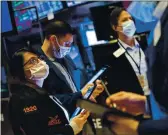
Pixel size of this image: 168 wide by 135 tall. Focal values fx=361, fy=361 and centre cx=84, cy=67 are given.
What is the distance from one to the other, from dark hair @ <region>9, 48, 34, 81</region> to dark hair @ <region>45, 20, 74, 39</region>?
18 centimetres

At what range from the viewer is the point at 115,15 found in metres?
2.18

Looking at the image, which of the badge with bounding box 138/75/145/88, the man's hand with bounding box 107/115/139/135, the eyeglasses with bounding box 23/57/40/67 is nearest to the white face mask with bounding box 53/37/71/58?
the eyeglasses with bounding box 23/57/40/67

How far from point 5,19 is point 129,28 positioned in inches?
32.8

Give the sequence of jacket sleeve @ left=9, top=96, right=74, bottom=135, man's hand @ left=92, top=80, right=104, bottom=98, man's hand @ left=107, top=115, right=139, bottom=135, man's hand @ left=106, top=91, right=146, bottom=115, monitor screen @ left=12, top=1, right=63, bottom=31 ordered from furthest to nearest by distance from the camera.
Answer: monitor screen @ left=12, top=1, right=63, bottom=31 → jacket sleeve @ left=9, top=96, right=74, bottom=135 → man's hand @ left=92, top=80, right=104, bottom=98 → man's hand @ left=106, top=91, right=146, bottom=115 → man's hand @ left=107, top=115, right=139, bottom=135

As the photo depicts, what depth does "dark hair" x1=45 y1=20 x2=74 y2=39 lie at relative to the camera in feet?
7.24

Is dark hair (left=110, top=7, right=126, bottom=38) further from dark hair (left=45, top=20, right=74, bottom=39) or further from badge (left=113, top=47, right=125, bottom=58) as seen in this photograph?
dark hair (left=45, top=20, right=74, bottom=39)

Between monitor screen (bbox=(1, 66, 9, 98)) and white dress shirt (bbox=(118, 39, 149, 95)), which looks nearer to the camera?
white dress shirt (bbox=(118, 39, 149, 95))

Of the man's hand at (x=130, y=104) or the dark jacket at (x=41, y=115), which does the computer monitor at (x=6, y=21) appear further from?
the man's hand at (x=130, y=104)

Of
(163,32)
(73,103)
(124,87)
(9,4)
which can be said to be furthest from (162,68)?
(9,4)

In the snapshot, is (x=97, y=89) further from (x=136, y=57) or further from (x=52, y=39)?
(x=52, y=39)

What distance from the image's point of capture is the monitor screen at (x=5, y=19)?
2.39m

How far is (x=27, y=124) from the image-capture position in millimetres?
2203

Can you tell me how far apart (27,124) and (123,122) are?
95 cm

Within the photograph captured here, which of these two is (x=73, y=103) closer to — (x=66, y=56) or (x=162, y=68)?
(x=66, y=56)
